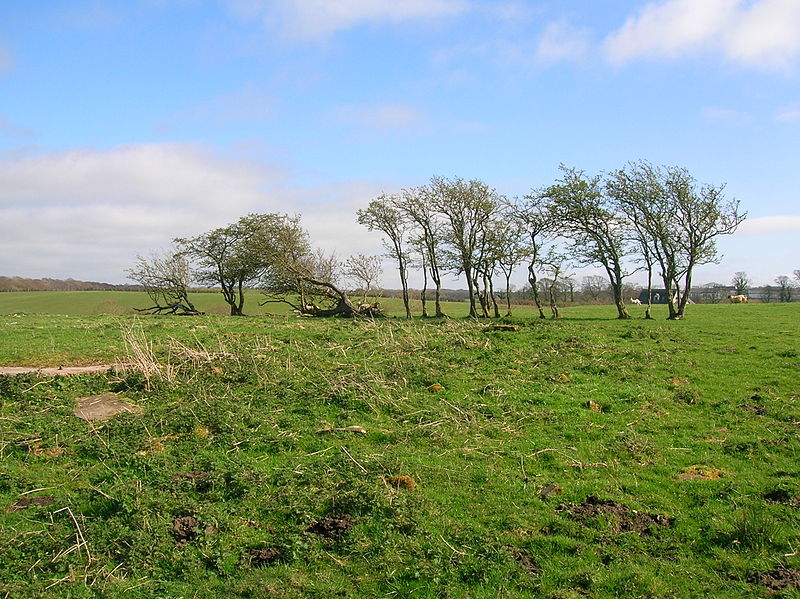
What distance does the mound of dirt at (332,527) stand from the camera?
6.70 metres

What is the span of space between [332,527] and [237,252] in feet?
132

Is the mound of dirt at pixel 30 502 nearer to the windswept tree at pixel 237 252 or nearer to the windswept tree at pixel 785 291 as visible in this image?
the windswept tree at pixel 237 252

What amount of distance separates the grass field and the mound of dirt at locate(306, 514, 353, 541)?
0.04m

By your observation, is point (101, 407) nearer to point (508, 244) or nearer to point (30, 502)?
point (30, 502)

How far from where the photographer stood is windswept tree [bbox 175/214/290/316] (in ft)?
143

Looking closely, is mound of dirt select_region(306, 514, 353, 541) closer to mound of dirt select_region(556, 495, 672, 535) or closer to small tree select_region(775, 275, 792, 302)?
mound of dirt select_region(556, 495, 672, 535)

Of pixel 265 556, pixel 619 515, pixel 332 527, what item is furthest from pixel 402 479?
pixel 619 515

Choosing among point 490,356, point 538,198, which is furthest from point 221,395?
point 538,198

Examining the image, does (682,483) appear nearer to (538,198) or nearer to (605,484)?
(605,484)

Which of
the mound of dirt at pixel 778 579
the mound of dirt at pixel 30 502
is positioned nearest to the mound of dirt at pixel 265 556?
the mound of dirt at pixel 30 502

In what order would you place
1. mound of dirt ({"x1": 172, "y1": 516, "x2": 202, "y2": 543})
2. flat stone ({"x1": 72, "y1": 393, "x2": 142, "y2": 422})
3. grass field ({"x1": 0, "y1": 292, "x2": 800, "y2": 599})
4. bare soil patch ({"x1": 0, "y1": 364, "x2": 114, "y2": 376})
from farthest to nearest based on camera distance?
bare soil patch ({"x1": 0, "y1": 364, "x2": 114, "y2": 376}) → flat stone ({"x1": 72, "y1": 393, "x2": 142, "y2": 422}) → mound of dirt ({"x1": 172, "y1": 516, "x2": 202, "y2": 543}) → grass field ({"x1": 0, "y1": 292, "x2": 800, "y2": 599})

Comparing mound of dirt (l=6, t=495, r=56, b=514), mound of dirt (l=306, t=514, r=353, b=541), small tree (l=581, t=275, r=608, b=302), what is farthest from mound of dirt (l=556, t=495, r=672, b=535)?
small tree (l=581, t=275, r=608, b=302)

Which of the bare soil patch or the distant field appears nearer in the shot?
the bare soil patch

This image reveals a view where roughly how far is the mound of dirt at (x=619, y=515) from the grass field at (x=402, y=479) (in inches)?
1.1
